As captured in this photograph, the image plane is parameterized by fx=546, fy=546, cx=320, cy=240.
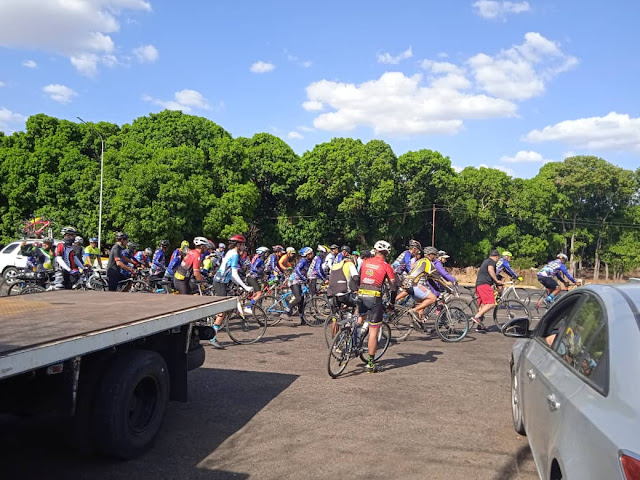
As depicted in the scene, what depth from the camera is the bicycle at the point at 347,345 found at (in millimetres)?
7547

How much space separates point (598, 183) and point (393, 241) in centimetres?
2200

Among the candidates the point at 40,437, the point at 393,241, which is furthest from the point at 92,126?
the point at 40,437

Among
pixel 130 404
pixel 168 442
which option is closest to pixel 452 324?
pixel 168 442

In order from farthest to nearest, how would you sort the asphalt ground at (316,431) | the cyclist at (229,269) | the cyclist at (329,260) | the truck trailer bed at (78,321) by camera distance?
the cyclist at (329,260) < the cyclist at (229,269) < the asphalt ground at (316,431) < the truck trailer bed at (78,321)

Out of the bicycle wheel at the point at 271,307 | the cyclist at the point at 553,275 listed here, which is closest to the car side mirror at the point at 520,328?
the bicycle wheel at the point at 271,307

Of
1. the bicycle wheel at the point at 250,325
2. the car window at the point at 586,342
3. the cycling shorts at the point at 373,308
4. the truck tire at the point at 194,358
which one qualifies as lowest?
the bicycle wheel at the point at 250,325

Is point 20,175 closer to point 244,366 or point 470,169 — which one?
point 244,366

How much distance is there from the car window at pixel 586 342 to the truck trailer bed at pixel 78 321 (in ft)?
10.4

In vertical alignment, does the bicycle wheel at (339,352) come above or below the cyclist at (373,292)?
below

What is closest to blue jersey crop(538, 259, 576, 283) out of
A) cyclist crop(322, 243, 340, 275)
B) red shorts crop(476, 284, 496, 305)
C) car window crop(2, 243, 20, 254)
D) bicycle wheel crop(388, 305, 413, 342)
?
red shorts crop(476, 284, 496, 305)

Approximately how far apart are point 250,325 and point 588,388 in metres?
8.34

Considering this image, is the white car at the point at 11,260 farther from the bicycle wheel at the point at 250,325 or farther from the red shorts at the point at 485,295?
the red shorts at the point at 485,295

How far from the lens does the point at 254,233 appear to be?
136 ft

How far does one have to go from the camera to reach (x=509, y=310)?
13633 millimetres
